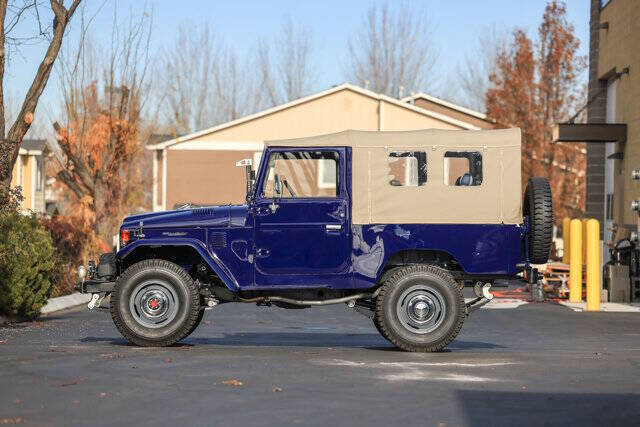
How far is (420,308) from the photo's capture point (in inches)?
567

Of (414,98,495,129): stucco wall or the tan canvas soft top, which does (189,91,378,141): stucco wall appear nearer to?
(414,98,495,129): stucco wall

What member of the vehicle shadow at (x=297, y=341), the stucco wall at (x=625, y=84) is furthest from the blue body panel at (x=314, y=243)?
the stucco wall at (x=625, y=84)

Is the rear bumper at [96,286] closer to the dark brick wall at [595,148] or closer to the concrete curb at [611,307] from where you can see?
the concrete curb at [611,307]

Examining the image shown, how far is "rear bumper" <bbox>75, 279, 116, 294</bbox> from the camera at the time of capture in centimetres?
1496

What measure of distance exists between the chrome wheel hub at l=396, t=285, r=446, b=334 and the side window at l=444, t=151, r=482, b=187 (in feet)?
4.56

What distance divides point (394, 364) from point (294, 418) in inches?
147

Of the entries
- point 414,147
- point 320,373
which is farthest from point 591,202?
point 320,373

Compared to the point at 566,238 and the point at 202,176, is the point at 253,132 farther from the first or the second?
the point at 566,238

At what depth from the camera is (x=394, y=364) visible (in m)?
12.8

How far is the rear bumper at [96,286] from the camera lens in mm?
14961

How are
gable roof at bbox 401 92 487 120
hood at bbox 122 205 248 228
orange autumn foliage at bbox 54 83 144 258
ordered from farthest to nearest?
1. gable roof at bbox 401 92 487 120
2. orange autumn foliage at bbox 54 83 144 258
3. hood at bbox 122 205 248 228

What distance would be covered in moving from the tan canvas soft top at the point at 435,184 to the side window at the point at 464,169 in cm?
6

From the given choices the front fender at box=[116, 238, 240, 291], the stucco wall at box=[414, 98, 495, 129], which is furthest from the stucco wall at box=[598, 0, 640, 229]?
the stucco wall at box=[414, 98, 495, 129]

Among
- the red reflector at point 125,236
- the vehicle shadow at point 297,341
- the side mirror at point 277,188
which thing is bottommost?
the vehicle shadow at point 297,341
